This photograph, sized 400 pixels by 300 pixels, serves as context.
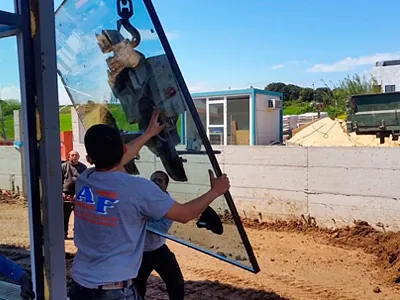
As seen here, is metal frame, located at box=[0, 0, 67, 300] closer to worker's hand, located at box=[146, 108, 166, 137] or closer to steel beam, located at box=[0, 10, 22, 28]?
steel beam, located at box=[0, 10, 22, 28]

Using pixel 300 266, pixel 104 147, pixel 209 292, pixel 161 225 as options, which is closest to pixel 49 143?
pixel 104 147

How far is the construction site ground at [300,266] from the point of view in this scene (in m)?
4.80

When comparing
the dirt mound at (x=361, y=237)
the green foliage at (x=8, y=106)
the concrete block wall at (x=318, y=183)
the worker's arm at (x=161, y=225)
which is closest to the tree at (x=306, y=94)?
the concrete block wall at (x=318, y=183)

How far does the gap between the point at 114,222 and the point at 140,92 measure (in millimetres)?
985

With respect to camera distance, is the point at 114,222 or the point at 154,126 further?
the point at 154,126

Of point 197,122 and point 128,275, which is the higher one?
point 197,122

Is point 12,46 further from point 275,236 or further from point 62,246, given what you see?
point 275,236

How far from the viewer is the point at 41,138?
2004mm

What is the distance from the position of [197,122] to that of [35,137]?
2.82ft

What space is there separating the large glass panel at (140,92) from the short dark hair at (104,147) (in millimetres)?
553

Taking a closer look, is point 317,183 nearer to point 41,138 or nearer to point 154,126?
point 154,126

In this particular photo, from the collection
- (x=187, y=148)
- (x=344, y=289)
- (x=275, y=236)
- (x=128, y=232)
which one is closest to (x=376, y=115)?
(x=275, y=236)

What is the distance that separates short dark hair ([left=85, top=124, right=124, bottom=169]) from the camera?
6.51ft

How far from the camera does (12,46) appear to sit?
7.18 ft
